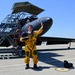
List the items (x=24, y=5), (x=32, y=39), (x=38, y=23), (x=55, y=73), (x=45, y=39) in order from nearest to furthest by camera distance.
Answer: (x=55, y=73), (x=32, y=39), (x=38, y=23), (x=24, y=5), (x=45, y=39)

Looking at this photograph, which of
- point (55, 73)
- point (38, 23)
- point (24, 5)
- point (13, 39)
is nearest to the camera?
point (55, 73)

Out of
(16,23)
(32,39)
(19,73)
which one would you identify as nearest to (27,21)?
(16,23)

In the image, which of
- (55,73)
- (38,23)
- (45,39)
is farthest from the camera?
(45,39)

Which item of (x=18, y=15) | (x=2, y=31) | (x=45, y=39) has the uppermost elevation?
(x=18, y=15)

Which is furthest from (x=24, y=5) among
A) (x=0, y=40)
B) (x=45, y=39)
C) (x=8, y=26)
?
(x=45, y=39)

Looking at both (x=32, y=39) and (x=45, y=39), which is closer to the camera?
(x=32, y=39)

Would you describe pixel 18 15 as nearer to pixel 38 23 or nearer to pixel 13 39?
pixel 13 39

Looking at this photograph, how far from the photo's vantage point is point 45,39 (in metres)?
21.6

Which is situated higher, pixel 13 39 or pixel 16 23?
pixel 16 23

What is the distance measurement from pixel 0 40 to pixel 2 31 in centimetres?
69

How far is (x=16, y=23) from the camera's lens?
14.2 metres

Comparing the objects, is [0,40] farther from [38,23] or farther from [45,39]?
[45,39]

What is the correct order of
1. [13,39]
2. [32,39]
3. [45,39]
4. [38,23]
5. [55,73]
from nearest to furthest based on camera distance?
1. [55,73]
2. [32,39]
3. [38,23]
4. [13,39]
5. [45,39]

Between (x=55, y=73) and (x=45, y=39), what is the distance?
13939mm
